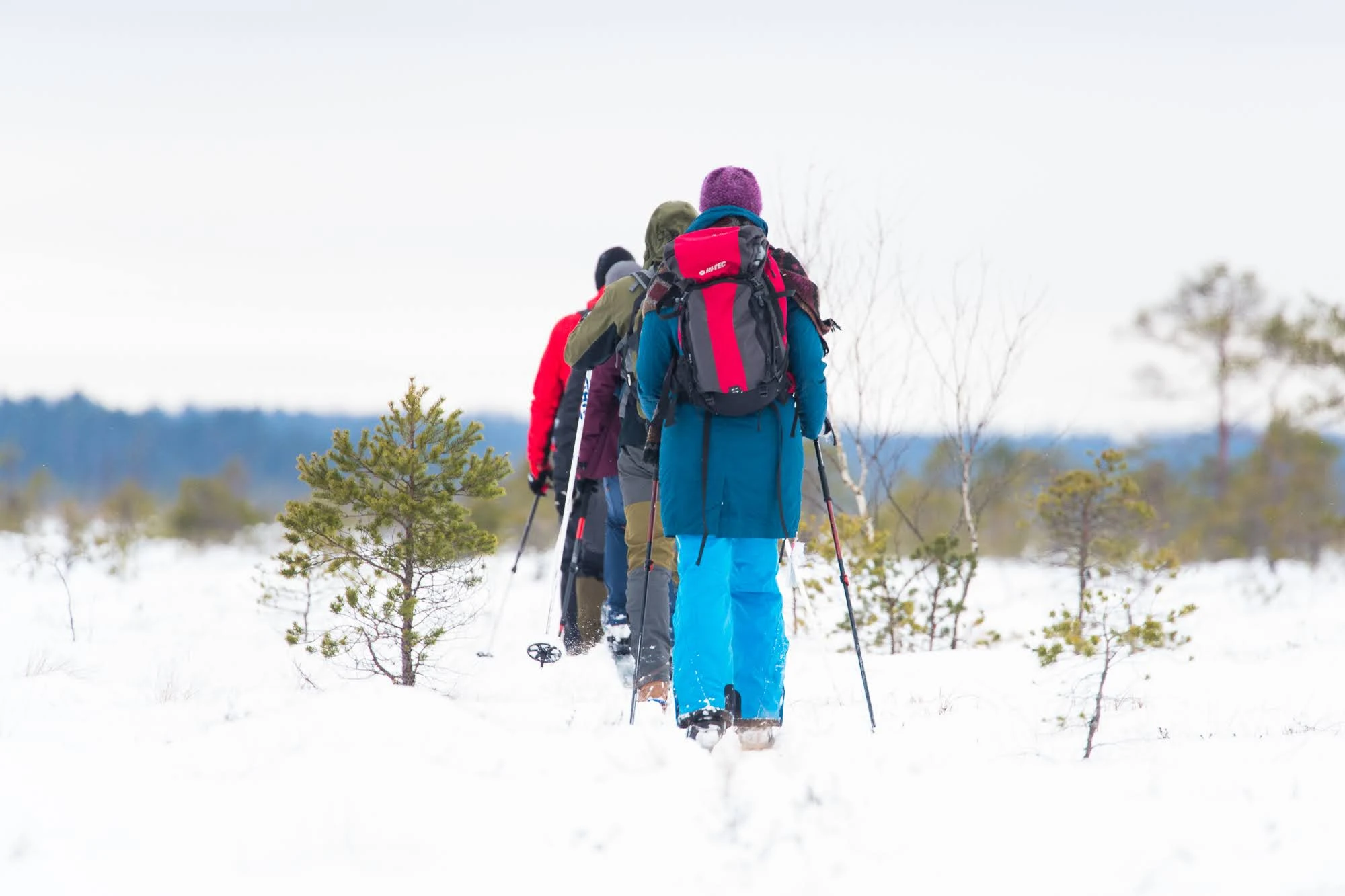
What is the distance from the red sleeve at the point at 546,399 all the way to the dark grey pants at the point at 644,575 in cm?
112

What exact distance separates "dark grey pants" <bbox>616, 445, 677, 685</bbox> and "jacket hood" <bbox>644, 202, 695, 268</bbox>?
989 millimetres

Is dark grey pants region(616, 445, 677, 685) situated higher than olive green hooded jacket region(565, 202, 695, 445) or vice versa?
olive green hooded jacket region(565, 202, 695, 445)

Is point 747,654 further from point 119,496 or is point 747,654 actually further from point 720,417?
point 119,496

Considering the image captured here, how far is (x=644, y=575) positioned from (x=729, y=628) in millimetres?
1238

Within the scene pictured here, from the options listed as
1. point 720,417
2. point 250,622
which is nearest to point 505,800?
point 720,417

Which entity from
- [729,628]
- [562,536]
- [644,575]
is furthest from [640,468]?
[729,628]

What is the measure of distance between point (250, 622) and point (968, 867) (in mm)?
7552

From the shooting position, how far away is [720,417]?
391 cm

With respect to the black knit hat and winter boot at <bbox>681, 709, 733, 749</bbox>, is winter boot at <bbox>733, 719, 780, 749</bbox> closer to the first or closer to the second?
winter boot at <bbox>681, 709, 733, 749</bbox>

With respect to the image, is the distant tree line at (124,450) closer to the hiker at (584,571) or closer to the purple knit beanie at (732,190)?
the hiker at (584,571)

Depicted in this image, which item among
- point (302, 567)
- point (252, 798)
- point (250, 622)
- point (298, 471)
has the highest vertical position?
point (298, 471)

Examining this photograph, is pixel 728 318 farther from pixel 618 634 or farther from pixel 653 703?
pixel 618 634

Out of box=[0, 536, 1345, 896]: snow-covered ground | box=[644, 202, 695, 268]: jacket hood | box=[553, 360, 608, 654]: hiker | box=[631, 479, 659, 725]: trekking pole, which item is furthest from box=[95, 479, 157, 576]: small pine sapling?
box=[644, 202, 695, 268]: jacket hood

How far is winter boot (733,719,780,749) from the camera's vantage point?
143 inches
